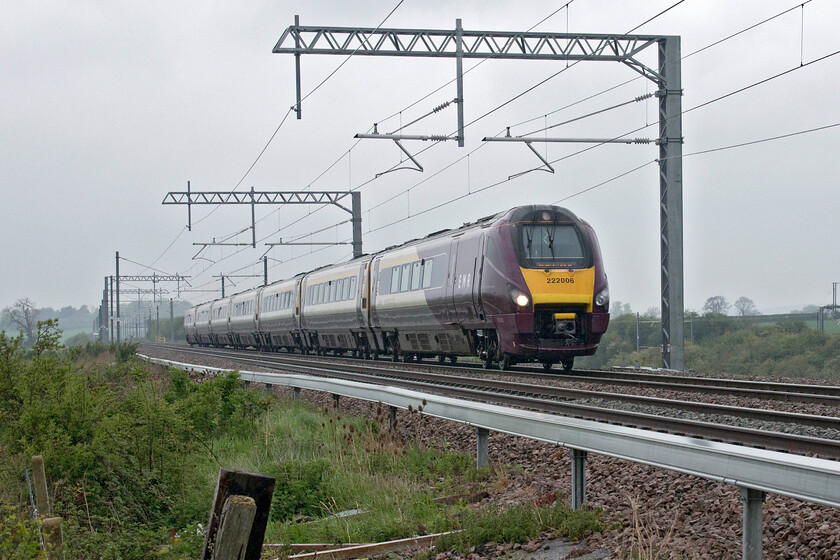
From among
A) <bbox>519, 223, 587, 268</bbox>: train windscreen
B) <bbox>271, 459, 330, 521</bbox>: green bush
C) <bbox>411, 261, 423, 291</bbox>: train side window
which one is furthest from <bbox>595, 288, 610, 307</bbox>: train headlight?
<bbox>271, 459, 330, 521</bbox>: green bush

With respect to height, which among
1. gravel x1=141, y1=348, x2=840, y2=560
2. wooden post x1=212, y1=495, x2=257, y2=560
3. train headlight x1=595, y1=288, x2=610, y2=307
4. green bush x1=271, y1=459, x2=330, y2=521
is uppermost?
train headlight x1=595, y1=288, x2=610, y2=307

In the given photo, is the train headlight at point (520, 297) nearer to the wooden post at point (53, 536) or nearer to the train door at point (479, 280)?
the train door at point (479, 280)

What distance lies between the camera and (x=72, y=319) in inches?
7712

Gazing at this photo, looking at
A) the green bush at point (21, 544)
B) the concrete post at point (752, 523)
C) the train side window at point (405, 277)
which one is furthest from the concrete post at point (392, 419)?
the train side window at point (405, 277)

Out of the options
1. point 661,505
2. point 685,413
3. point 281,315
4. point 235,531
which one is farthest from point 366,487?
point 281,315

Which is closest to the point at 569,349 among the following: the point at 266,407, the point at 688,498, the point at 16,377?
the point at 266,407

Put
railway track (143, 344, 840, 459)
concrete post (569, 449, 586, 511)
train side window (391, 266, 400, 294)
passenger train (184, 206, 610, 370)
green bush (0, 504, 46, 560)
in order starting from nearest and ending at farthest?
green bush (0, 504, 46, 560) → concrete post (569, 449, 586, 511) → railway track (143, 344, 840, 459) → passenger train (184, 206, 610, 370) → train side window (391, 266, 400, 294)

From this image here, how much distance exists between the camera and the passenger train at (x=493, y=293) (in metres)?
18.1

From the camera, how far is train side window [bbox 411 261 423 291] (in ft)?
76.4

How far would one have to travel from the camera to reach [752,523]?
15.2ft

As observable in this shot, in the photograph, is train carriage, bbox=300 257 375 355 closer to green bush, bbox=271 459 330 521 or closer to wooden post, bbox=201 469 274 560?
green bush, bbox=271 459 330 521

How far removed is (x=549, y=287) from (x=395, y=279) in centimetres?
786

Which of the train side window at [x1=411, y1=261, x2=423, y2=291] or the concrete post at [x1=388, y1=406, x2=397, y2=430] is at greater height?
the train side window at [x1=411, y1=261, x2=423, y2=291]

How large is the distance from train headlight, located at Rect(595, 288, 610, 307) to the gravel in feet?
30.5
